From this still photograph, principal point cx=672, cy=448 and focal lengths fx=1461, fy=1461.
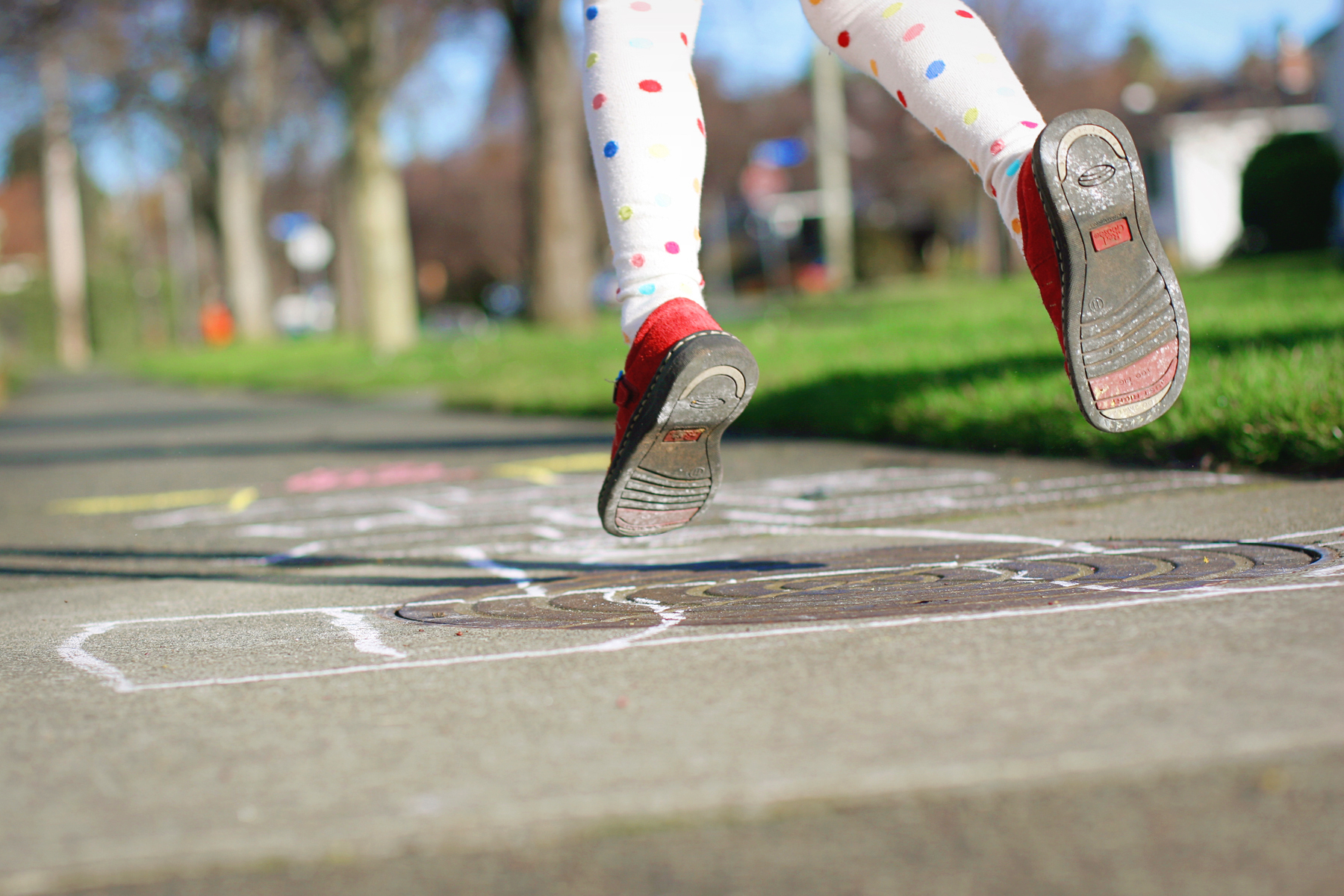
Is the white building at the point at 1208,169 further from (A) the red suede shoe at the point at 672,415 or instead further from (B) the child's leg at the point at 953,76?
(A) the red suede shoe at the point at 672,415

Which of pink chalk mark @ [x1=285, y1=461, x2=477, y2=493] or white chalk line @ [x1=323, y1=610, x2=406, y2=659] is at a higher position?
pink chalk mark @ [x1=285, y1=461, x2=477, y2=493]

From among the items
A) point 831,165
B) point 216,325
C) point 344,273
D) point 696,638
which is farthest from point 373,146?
point 216,325

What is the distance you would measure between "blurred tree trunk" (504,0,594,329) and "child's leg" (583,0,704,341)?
1219cm

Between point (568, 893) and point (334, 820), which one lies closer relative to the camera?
point (568, 893)

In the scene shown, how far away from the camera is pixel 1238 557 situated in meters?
2.39

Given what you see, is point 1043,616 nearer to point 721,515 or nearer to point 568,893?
point 568,893

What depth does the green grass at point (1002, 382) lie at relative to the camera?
12.9 feet

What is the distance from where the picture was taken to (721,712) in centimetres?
156

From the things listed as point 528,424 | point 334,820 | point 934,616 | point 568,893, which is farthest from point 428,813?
point 528,424

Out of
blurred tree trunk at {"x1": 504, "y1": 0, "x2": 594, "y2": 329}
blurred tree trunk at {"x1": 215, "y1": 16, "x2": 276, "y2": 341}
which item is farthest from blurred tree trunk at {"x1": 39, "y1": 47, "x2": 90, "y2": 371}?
blurred tree trunk at {"x1": 504, "y1": 0, "x2": 594, "y2": 329}

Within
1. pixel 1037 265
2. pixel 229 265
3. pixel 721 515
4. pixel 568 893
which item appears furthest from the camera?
pixel 229 265

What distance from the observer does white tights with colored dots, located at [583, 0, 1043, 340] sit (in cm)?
245

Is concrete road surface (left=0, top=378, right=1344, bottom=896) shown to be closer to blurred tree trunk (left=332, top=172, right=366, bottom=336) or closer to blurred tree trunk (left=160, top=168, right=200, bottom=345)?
blurred tree trunk (left=332, top=172, right=366, bottom=336)

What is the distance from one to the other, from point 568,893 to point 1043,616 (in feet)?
3.31
